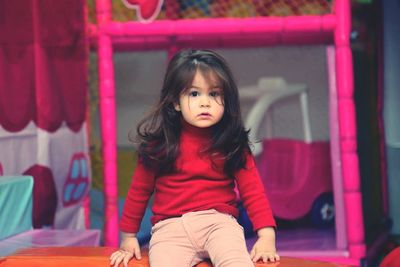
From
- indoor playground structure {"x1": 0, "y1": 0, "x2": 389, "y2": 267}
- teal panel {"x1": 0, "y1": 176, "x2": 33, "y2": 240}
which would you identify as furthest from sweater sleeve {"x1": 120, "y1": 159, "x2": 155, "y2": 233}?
teal panel {"x1": 0, "y1": 176, "x2": 33, "y2": 240}

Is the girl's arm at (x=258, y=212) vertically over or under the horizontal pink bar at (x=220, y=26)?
under

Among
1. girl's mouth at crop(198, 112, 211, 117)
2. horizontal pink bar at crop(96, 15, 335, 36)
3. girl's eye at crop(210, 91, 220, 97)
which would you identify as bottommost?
girl's mouth at crop(198, 112, 211, 117)

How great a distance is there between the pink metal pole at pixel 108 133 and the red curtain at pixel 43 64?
0.82 ft

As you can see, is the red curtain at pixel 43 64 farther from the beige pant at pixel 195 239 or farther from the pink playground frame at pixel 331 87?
the beige pant at pixel 195 239

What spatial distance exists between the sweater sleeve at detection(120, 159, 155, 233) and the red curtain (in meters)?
0.81

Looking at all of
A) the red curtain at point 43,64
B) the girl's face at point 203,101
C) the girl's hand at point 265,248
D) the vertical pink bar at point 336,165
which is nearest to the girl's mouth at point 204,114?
the girl's face at point 203,101

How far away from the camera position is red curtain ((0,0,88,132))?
2.38 m

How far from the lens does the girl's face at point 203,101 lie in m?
1.62

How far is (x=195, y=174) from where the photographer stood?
1660 mm

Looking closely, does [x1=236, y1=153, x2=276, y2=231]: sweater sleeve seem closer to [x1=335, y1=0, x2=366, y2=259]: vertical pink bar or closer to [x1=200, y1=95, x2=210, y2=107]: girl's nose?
[x1=200, y1=95, x2=210, y2=107]: girl's nose

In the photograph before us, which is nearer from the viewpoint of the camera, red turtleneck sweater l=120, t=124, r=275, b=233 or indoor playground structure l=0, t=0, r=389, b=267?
red turtleneck sweater l=120, t=124, r=275, b=233

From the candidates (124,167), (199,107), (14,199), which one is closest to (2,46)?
(14,199)

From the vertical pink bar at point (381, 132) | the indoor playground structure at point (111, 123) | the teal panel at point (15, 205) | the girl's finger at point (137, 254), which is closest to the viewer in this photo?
the girl's finger at point (137, 254)

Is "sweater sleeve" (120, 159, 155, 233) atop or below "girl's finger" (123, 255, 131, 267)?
atop
